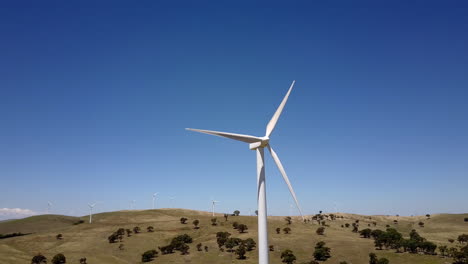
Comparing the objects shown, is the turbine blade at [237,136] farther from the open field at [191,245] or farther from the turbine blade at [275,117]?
the open field at [191,245]

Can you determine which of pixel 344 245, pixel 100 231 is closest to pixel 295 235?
pixel 344 245

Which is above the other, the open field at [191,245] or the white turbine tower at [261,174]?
the white turbine tower at [261,174]

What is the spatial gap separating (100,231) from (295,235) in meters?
90.9

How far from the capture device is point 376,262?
9769 cm

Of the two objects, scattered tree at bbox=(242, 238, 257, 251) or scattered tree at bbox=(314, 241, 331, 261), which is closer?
scattered tree at bbox=(314, 241, 331, 261)

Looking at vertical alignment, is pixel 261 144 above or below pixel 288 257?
above

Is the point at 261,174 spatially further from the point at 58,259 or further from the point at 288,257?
the point at 58,259

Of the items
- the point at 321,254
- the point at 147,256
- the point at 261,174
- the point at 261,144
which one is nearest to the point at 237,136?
the point at 261,144

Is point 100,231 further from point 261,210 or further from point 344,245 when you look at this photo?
point 261,210

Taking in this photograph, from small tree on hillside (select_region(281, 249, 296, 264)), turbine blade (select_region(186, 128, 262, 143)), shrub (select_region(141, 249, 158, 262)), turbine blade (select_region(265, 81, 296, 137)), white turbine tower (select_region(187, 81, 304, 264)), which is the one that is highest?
turbine blade (select_region(265, 81, 296, 137))

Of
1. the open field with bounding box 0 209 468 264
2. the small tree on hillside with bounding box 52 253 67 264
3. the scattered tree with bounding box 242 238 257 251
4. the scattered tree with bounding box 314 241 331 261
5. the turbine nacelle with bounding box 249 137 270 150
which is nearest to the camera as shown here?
the turbine nacelle with bounding box 249 137 270 150

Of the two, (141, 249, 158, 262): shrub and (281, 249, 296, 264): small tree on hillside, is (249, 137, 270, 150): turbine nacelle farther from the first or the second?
(141, 249, 158, 262): shrub

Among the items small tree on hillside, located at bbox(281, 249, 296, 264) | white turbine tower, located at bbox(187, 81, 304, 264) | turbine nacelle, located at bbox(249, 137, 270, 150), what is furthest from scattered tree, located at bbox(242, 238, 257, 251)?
turbine nacelle, located at bbox(249, 137, 270, 150)

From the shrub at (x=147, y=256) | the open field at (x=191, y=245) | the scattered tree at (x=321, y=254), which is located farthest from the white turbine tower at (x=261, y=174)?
the shrub at (x=147, y=256)
